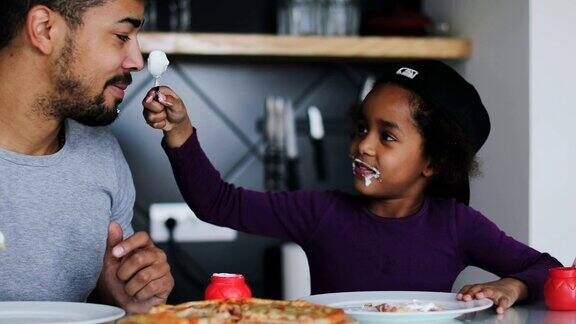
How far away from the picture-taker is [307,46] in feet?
8.95

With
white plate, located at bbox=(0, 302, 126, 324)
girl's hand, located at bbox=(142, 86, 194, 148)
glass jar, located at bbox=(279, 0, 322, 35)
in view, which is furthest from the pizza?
glass jar, located at bbox=(279, 0, 322, 35)

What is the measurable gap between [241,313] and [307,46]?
162 centimetres

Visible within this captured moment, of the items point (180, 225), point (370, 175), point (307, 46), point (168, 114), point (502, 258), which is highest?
point (307, 46)

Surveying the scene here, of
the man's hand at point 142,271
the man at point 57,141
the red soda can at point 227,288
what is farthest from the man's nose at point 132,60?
the red soda can at point 227,288

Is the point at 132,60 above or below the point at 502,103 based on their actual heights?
above

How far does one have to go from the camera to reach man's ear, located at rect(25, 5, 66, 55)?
1818 mm

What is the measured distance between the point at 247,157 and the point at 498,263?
1.39 meters

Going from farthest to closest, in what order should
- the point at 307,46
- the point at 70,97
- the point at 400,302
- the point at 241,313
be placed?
the point at 307,46
the point at 70,97
the point at 400,302
the point at 241,313

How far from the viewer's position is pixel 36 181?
1806 mm

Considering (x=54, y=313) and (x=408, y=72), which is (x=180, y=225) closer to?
(x=408, y=72)

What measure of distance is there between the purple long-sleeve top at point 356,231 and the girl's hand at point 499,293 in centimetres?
27

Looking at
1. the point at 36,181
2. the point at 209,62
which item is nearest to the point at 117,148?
the point at 36,181

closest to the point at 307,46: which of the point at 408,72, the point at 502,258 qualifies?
the point at 408,72

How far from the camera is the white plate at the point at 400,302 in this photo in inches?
49.7
